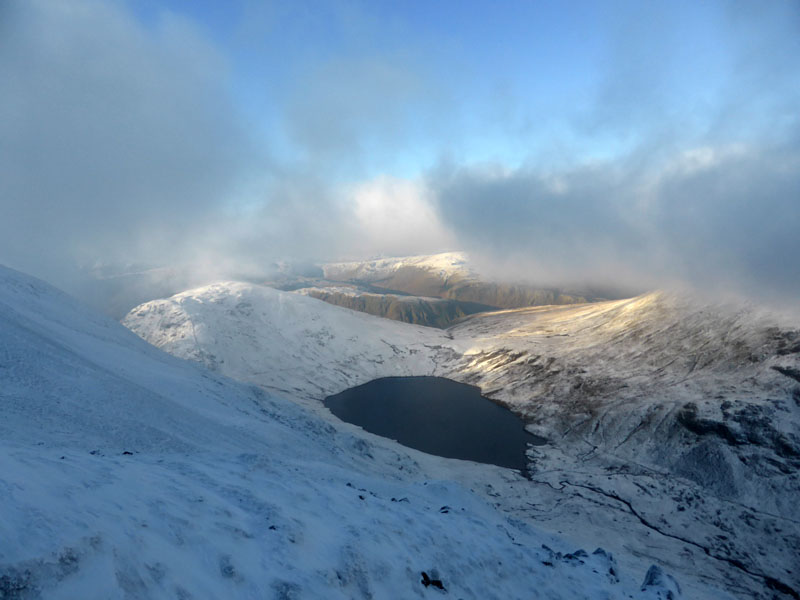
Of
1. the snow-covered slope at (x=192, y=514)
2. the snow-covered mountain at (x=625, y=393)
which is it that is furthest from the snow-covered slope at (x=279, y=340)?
the snow-covered slope at (x=192, y=514)

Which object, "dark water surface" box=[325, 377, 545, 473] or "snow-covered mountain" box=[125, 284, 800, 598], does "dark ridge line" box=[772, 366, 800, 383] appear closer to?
"snow-covered mountain" box=[125, 284, 800, 598]

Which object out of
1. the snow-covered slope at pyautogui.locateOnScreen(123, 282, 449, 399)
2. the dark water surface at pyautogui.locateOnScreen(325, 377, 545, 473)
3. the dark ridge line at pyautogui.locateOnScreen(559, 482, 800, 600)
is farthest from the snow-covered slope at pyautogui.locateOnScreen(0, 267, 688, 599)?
the snow-covered slope at pyautogui.locateOnScreen(123, 282, 449, 399)

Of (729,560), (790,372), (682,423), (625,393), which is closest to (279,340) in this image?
(625,393)

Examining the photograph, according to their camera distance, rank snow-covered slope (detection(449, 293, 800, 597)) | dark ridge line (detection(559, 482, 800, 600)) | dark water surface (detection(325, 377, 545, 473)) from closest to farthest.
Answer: dark ridge line (detection(559, 482, 800, 600)) → snow-covered slope (detection(449, 293, 800, 597)) → dark water surface (detection(325, 377, 545, 473))

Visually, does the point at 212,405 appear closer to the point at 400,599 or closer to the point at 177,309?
the point at 400,599

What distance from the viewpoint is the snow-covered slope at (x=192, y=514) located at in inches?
379

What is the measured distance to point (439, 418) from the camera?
318 feet

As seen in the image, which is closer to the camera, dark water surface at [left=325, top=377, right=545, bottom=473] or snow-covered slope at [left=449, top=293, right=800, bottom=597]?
snow-covered slope at [left=449, top=293, right=800, bottom=597]

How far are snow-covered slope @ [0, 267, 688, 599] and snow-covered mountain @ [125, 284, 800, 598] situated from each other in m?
35.1

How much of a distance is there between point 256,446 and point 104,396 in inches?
476

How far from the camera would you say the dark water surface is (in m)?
79.9

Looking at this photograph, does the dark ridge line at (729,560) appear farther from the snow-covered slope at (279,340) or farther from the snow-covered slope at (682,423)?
the snow-covered slope at (279,340)

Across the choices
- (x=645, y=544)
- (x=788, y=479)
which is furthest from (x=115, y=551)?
(x=788, y=479)

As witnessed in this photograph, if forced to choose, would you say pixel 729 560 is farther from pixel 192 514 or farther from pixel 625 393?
pixel 192 514
